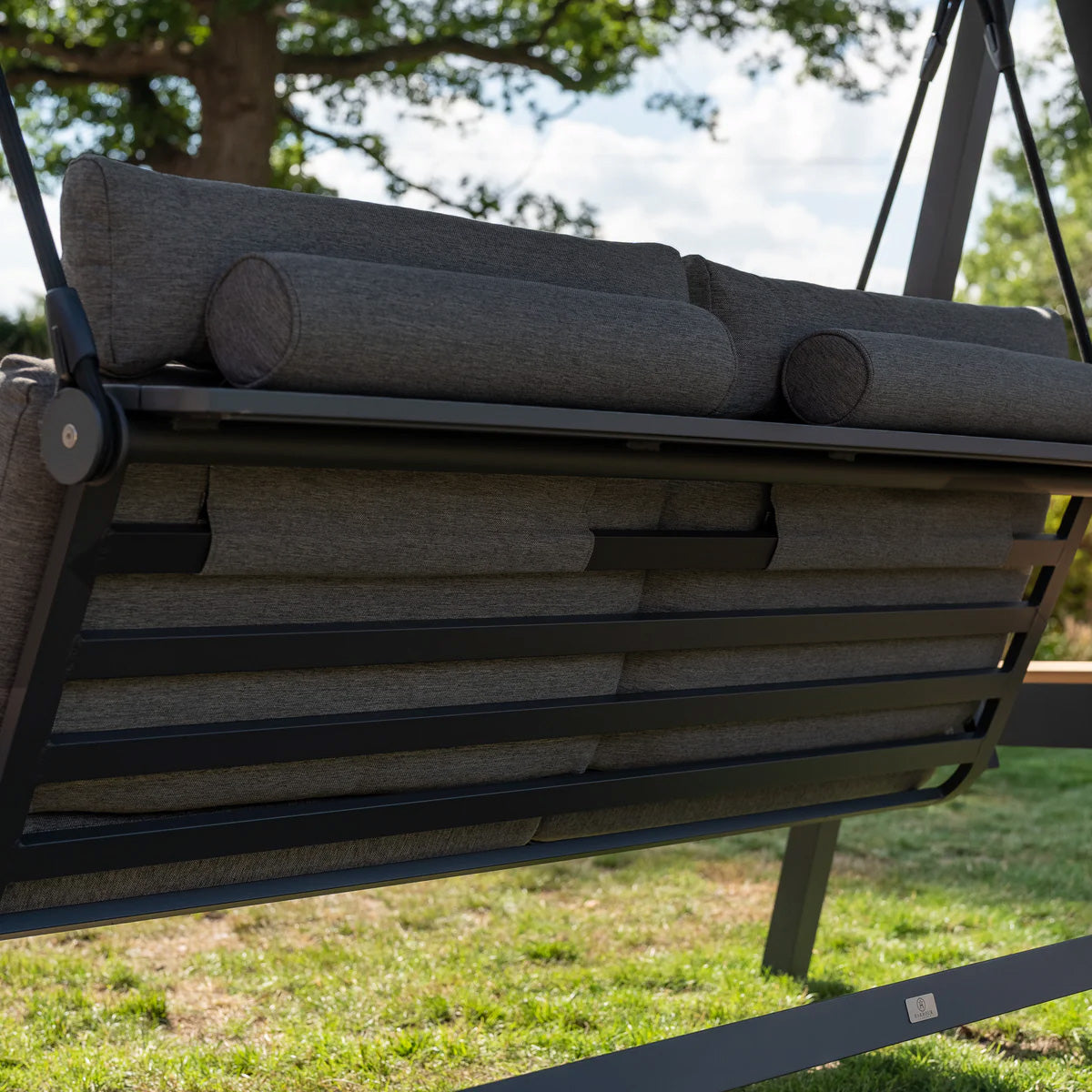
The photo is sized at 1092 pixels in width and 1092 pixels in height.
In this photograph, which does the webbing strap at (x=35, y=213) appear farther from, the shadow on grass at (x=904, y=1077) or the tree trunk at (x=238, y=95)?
the tree trunk at (x=238, y=95)

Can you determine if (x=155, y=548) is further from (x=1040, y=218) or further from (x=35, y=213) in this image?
(x=1040, y=218)

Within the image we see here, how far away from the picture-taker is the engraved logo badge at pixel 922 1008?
75.7 inches

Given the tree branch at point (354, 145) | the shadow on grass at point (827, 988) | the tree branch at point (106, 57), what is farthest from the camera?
the tree branch at point (354, 145)

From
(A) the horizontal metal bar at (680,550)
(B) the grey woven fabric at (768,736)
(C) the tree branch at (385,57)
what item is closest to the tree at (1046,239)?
(B) the grey woven fabric at (768,736)

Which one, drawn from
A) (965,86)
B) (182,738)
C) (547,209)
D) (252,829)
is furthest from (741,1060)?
(547,209)

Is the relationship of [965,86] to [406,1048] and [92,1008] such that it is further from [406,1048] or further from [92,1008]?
[92,1008]

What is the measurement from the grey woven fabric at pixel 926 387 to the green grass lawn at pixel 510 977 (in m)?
1.37

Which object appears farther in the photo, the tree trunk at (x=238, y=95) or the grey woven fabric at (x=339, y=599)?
the tree trunk at (x=238, y=95)

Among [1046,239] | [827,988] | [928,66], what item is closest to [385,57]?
[1046,239]

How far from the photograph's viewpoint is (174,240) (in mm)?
1192

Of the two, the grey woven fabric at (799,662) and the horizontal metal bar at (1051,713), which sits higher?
the grey woven fabric at (799,662)

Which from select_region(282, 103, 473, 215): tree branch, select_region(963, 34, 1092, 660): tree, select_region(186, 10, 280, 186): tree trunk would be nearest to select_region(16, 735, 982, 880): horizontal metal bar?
select_region(963, 34, 1092, 660): tree

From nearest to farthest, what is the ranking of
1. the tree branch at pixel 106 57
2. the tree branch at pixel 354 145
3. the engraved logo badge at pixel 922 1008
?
the engraved logo badge at pixel 922 1008
the tree branch at pixel 106 57
the tree branch at pixel 354 145

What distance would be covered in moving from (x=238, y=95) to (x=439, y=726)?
7413 mm
